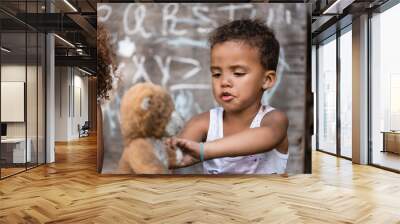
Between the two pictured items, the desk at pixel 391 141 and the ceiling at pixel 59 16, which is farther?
the desk at pixel 391 141

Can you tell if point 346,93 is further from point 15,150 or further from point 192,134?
point 15,150

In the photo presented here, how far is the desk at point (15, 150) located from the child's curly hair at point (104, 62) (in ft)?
6.04

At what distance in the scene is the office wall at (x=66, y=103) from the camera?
651 inches

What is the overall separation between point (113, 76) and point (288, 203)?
3.78m

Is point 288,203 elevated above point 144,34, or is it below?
below

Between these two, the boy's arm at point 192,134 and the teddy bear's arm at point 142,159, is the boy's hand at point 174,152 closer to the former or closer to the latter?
the boy's arm at point 192,134

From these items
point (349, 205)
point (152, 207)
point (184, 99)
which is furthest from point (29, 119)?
point (349, 205)

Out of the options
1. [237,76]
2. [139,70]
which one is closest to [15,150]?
[139,70]

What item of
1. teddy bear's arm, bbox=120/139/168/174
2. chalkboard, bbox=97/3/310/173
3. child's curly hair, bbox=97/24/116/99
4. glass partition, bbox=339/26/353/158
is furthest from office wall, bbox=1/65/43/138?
glass partition, bbox=339/26/353/158

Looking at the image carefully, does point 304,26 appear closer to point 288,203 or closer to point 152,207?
point 288,203

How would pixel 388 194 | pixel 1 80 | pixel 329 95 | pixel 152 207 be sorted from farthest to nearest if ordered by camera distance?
pixel 329 95, pixel 1 80, pixel 388 194, pixel 152 207

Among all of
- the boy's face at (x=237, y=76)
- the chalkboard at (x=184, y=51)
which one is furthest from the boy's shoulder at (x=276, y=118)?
the boy's face at (x=237, y=76)

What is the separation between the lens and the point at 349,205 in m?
4.85

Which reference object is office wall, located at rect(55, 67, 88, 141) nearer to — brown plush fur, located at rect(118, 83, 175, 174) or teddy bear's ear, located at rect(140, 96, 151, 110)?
brown plush fur, located at rect(118, 83, 175, 174)
